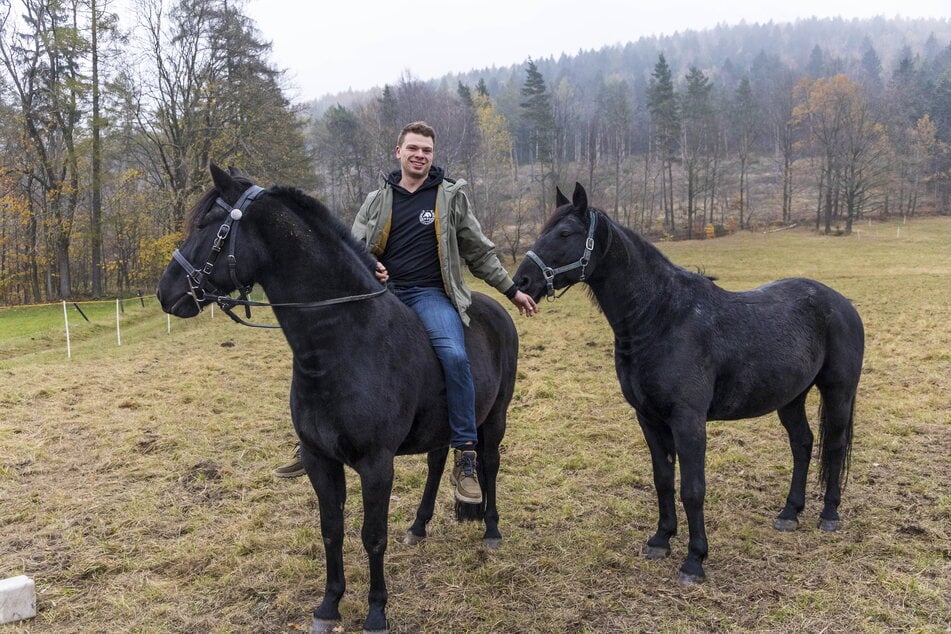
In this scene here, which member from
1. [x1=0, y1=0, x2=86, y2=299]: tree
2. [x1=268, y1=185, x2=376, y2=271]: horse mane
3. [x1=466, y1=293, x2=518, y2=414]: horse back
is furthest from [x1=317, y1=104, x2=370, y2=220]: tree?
[x1=268, y1=185, x2=376, y2=271]: horse mane

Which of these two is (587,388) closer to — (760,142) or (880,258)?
(880,258)

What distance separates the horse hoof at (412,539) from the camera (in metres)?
4.69

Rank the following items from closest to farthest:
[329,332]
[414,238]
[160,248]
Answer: [329,332]
[414,238]
[160,248]

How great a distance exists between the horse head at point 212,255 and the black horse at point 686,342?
6.13ft

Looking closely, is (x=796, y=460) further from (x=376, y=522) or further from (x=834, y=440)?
(x=376, y=522)

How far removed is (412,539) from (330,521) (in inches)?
50.4

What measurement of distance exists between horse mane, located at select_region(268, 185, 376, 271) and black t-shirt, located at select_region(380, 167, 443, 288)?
53 centimetres

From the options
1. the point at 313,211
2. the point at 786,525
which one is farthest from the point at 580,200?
the point at 786,525

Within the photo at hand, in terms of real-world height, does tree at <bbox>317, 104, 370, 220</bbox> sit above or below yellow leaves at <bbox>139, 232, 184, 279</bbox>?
above

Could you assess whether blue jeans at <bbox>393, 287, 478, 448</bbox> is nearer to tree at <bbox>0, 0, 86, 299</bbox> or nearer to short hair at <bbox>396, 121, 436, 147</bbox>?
short hair at <bbox>396, 121, 436, 147</bbox>

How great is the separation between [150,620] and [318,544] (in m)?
1.27

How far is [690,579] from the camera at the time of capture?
13.3 feet

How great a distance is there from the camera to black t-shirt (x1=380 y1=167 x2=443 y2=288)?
154 inches

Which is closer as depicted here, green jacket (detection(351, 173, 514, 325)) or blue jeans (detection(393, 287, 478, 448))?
blue jeans (detection(393, 287, 478, 448))
